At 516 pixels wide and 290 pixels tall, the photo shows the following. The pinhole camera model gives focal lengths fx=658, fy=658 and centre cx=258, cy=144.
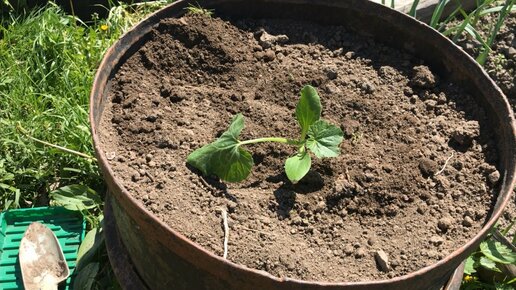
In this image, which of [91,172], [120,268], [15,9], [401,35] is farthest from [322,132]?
[15,9]

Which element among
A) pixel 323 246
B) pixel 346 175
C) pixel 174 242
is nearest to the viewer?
pixel 174 242

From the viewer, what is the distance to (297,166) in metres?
1.87

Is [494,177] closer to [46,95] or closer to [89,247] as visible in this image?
[89,247]

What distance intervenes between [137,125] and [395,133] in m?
0.82

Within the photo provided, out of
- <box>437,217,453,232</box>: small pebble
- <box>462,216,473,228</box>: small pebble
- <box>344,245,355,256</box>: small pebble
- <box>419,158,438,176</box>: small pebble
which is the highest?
<box>419,158,438,176</box>: small pebble

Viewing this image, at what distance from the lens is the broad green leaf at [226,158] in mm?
1874

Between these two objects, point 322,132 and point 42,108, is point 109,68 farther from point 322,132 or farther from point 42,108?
point 42,108

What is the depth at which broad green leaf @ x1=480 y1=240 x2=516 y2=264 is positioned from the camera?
2419mm

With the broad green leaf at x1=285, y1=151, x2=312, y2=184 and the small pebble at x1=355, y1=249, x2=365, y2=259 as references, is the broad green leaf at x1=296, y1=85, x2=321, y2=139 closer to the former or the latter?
the broad green leaf at x1=285, y1=151, x2=312, y2=184

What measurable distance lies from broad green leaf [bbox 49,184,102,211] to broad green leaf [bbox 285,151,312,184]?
3.44 feet

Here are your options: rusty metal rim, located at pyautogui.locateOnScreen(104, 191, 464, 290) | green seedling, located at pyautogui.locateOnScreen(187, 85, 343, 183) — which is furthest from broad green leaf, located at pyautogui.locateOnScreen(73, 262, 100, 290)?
green seedling, located at pyautogui.locateOnScreen(187, 85, 343, 183)

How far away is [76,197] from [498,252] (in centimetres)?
164

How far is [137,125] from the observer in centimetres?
205

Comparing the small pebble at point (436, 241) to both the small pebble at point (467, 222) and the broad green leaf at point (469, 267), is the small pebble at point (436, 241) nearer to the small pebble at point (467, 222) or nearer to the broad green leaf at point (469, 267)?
the small pebble at point (467, 222)
